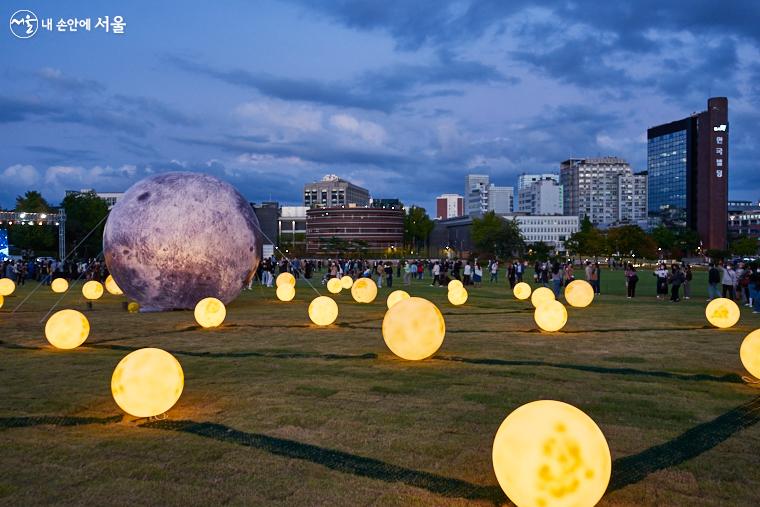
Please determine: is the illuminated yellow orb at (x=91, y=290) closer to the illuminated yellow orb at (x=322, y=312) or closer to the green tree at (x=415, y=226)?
the illuminated yellow orb at (x=322, y=312)

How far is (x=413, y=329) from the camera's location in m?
11.2

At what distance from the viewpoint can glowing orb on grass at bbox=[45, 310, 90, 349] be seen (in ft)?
43.0

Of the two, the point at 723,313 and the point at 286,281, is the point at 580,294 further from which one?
the point at 286,281

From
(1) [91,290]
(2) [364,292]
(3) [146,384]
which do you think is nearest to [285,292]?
(2) [364,292]

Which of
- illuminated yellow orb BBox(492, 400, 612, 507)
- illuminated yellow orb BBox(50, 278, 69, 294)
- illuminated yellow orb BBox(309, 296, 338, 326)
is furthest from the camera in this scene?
illuminated yellow orb BBox(50, 278, 69, 294)

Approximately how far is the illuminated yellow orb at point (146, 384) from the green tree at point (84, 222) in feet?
256

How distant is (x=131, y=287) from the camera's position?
64.3ft

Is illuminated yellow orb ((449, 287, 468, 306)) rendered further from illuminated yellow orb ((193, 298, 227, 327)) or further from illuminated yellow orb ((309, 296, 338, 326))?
illuminated yellow orb ((193, 298, 227, 327))

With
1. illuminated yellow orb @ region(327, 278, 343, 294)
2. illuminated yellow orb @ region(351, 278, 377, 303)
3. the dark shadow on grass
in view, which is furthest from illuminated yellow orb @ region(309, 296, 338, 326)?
illuminated yellow orb @ region(327, 278, 343, 294)

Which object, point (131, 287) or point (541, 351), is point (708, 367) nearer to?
point (541, 351)

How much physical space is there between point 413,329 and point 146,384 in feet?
16.3

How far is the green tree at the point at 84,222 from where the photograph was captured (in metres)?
80.1

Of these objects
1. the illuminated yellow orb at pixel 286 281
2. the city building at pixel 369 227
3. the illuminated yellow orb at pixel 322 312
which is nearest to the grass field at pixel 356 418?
the illuminated yellow orb at pixel 322 312

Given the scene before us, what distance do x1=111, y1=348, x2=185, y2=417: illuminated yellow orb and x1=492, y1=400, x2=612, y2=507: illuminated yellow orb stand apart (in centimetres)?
471
